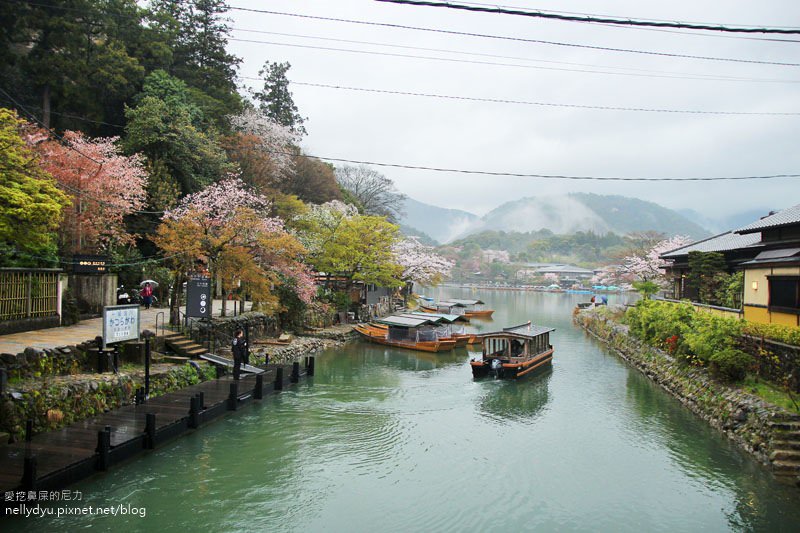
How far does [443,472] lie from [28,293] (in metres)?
14.7

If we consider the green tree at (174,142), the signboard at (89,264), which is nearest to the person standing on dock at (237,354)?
the signboard at (89,264)

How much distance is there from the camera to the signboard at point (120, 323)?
49.7 feet

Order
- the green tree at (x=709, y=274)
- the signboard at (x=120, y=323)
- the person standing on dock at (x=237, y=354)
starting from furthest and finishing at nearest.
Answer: the green tree at (x=709, y=274)
the person standing on dock at (x=237, y=354)
the signboard at (x=120, y=323)

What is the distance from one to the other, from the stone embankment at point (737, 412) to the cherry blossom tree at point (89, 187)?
A: 2572cm

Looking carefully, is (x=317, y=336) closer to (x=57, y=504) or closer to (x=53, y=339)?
(x=53, y=339)

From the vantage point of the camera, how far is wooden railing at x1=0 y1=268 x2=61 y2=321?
1603 centimetres

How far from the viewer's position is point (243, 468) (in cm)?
1380

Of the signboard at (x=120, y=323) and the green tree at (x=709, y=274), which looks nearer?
the signboard at (x=120, y=323)

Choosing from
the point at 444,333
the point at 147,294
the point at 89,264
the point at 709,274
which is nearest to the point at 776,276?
the point at 709,274

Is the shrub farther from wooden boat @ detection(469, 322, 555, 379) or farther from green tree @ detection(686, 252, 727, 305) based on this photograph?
green tree @ detection(686, 252, 727, 305)

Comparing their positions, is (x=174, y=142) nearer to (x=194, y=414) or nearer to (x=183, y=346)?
(x=183, y=346)

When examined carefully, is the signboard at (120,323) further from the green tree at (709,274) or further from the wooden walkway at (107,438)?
the green tree at (709,274)

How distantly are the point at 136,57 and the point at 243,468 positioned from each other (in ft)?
111

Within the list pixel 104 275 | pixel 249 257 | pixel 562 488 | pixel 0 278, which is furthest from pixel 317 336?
pixel 562 488
